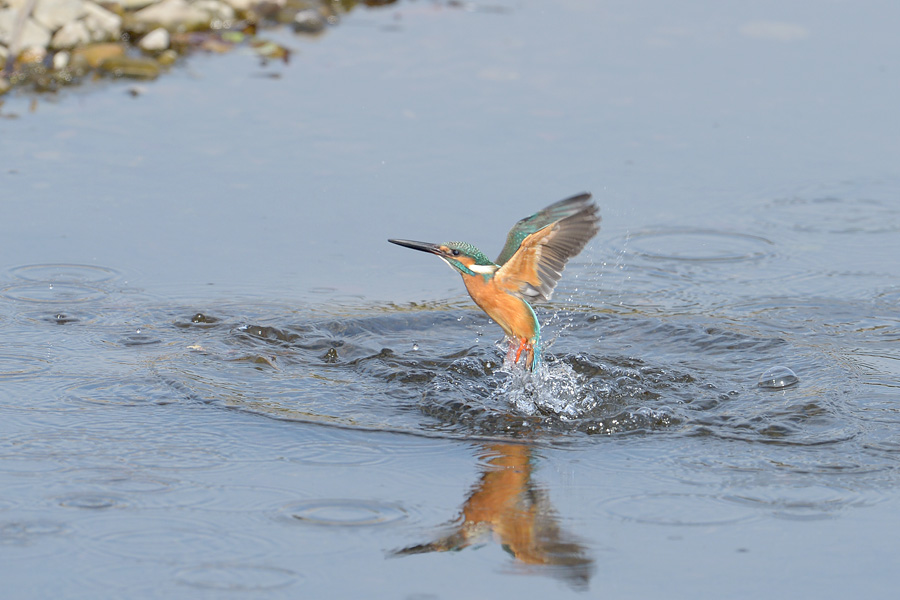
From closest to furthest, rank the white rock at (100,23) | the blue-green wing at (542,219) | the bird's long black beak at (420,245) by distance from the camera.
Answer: the blue-green wing at (542,219), the bird's long black beak at (420,245), the white rock at (100,23)

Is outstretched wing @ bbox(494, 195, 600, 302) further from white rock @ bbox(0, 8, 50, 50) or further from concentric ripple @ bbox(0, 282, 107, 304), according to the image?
white rock @ bbox(0, 8, 50, 50)

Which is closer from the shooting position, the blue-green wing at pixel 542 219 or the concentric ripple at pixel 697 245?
the blue-green wing at pixel 542 219

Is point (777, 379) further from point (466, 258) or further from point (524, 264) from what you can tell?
point (466, 258)

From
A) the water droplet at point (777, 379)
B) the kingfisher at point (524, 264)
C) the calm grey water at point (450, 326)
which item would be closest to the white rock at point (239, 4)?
the calm grey water at point (450, 326)

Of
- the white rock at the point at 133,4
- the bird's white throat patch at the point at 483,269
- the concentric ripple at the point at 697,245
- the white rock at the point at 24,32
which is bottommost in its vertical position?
the concentric ripple at the point at 697,245

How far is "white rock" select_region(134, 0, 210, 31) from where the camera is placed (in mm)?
10211

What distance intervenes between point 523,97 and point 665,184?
1881 mm

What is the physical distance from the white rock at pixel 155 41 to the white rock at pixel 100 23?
9.1 inches

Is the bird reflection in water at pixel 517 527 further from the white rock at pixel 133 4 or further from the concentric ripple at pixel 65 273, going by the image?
the white rock at pixel 133 4

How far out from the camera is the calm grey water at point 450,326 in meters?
3.93

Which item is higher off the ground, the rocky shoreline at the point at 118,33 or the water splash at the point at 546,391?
the rocky shoreline at the point at 118,33

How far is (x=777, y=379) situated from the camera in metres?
5.49

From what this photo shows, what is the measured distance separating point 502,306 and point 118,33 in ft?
18.7

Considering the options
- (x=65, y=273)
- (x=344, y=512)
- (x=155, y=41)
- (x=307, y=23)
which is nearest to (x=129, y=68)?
(x=155, y=41)
